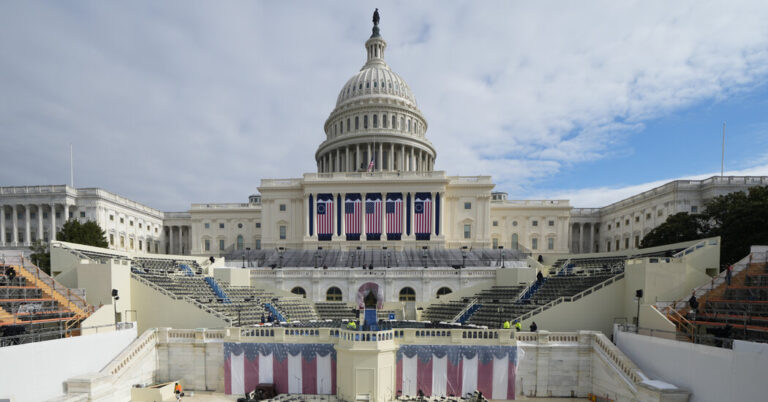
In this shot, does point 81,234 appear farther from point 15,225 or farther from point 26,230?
point 15,225

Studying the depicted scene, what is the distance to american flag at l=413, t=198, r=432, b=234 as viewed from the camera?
60.0 m

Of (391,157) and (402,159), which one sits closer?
(391,157)

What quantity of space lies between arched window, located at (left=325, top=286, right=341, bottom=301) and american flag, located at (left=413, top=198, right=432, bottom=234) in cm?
2468

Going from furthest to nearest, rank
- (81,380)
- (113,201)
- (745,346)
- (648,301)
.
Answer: (113,201) < (648,301) < (81,380) < (745,346)

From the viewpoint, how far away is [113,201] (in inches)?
2739

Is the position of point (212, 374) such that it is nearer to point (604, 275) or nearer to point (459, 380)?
point (459, 380)

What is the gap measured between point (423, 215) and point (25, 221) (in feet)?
253

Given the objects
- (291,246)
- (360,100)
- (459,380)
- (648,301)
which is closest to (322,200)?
(291,246)

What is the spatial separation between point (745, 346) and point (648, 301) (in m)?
10.9

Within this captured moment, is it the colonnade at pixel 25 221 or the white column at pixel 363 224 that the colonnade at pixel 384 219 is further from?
the colonnade at pixel 25 221

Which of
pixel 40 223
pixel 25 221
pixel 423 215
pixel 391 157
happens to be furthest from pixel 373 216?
pixel 25 221

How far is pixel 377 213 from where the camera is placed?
60.8m

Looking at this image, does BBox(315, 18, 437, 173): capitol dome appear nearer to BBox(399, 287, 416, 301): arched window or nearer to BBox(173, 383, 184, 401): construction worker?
BBox(399, 287, 416, 301): arched window

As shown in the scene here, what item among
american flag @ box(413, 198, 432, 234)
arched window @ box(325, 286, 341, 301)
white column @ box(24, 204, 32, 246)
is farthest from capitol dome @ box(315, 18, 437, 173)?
white column @ box(24, 204, 32, 246)
